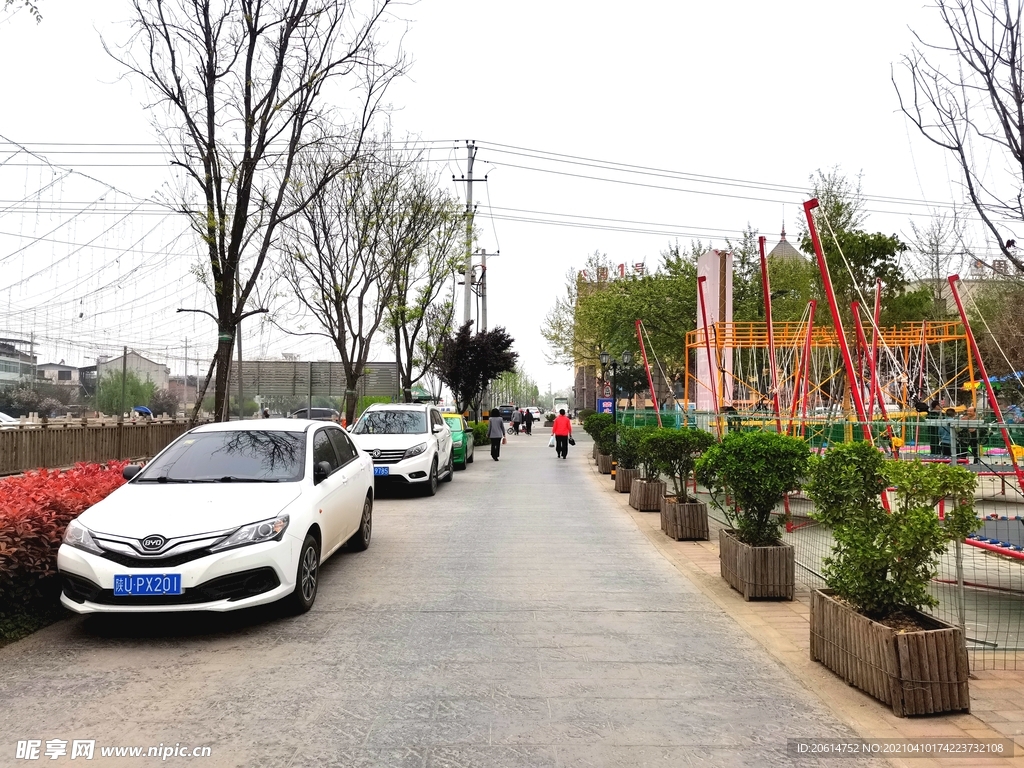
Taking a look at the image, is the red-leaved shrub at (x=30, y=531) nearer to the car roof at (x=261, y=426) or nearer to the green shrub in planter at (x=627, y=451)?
the car roof at (x=261, y=426)

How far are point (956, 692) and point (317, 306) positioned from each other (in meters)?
21.1

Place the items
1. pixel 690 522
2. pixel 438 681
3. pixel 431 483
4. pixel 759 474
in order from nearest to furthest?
pixel 438 681 < pixel 759 474 < pixel 690 522 < pixel 431 483

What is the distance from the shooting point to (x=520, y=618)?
608 cm

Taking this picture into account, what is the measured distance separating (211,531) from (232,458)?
5.65ft

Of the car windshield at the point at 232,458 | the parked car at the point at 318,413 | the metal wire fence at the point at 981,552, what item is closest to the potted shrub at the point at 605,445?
the metal wire fence at the point at 981,552

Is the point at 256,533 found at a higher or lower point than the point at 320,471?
lower

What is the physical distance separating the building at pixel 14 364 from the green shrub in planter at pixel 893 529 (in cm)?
1664

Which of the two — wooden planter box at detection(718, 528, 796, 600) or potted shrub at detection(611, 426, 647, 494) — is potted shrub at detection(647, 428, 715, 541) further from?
potted shrub at detection(611, 426, 647, 494)

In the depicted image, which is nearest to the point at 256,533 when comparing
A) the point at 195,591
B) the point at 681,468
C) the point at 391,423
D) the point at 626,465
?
the point at 195,591

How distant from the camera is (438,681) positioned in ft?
15.2

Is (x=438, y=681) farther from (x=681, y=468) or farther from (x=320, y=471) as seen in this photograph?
(x=681, y=468)

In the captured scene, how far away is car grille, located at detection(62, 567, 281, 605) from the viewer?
5.28 m

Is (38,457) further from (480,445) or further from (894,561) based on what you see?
(480,445)

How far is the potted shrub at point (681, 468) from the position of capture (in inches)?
391
